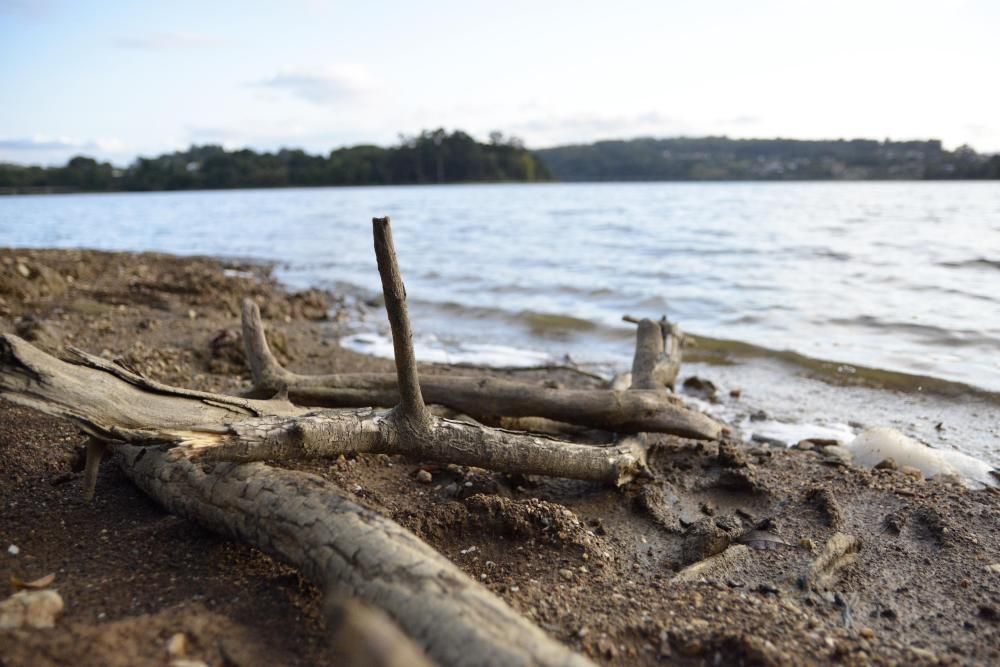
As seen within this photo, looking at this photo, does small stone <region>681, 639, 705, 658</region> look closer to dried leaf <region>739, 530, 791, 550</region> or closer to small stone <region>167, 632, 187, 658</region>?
dried leaf <region>739, 530, 791, 550</region>

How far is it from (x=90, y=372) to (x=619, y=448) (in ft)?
8.32

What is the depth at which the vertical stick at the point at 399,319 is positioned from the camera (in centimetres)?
251

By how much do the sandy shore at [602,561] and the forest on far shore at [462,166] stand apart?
76.4 meters

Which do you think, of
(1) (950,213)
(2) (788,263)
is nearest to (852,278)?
(2) (788,263)

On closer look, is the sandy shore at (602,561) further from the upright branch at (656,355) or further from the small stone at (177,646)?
the upright branch at (656,355)

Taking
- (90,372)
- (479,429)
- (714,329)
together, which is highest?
(90,372)

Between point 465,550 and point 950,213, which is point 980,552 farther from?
point 950,213

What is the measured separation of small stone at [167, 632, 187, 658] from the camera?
1.86 metres

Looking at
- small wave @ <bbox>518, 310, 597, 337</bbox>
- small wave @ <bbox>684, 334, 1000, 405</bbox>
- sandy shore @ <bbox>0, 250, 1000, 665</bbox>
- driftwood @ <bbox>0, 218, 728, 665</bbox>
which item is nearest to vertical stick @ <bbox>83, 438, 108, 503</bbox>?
driftwood @ <bbox>0, 218, 728, 665</bbox>

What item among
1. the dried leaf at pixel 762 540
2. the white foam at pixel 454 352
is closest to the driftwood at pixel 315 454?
the dried leaf at pixel 762 540

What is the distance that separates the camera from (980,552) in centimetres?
319

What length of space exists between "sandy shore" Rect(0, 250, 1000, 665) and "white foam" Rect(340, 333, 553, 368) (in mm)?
3014

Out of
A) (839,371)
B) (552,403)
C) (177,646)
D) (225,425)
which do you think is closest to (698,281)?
(839,371)

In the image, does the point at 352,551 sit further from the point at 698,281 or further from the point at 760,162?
the point at 760,162
